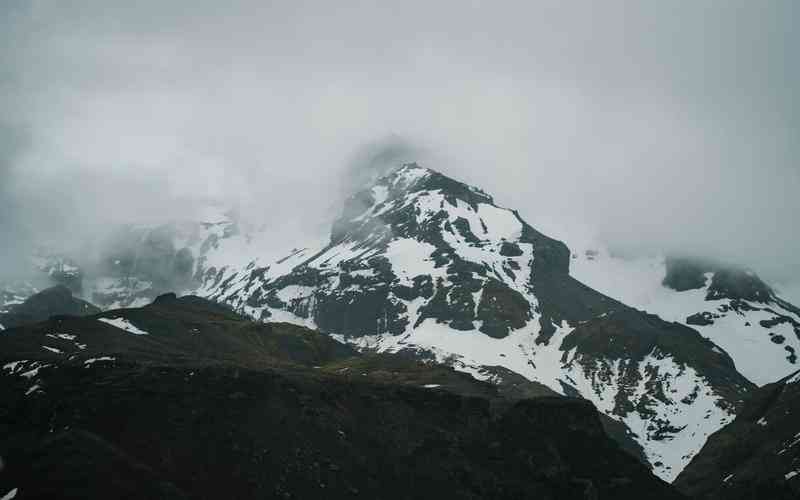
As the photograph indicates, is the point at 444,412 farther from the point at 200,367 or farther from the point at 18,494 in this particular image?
the point at 18,494

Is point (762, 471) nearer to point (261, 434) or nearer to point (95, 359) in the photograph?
point (261, 434)

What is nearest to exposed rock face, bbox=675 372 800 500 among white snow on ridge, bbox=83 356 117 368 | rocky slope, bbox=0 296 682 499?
rocky slope, bbox=0 296 682 499

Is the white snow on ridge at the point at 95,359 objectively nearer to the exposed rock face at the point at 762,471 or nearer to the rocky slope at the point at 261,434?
the rocky slope at the point at 261,434

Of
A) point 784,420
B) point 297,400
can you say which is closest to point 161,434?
point 297,400

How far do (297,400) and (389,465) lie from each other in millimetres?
21315

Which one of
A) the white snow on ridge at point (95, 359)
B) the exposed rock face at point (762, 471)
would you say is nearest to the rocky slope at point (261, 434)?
the white snow on ridge at point (95, 359)

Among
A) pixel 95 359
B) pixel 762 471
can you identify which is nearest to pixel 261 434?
pixel 95 359

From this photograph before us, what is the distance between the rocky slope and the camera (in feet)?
323

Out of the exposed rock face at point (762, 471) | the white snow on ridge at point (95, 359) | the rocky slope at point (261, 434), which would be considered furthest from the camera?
the exposed rock face at point (762, 471)

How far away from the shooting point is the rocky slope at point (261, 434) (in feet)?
323

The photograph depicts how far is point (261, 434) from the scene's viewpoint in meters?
125

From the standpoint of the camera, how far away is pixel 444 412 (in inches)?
6038

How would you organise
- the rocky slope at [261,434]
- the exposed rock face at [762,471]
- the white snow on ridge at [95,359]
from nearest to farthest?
the rocky slope at [261,434], the white snow on ridge at [95,359], the exposed rock face at [762,471]

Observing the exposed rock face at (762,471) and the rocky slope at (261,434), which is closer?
the rocky slope at (261,434)
